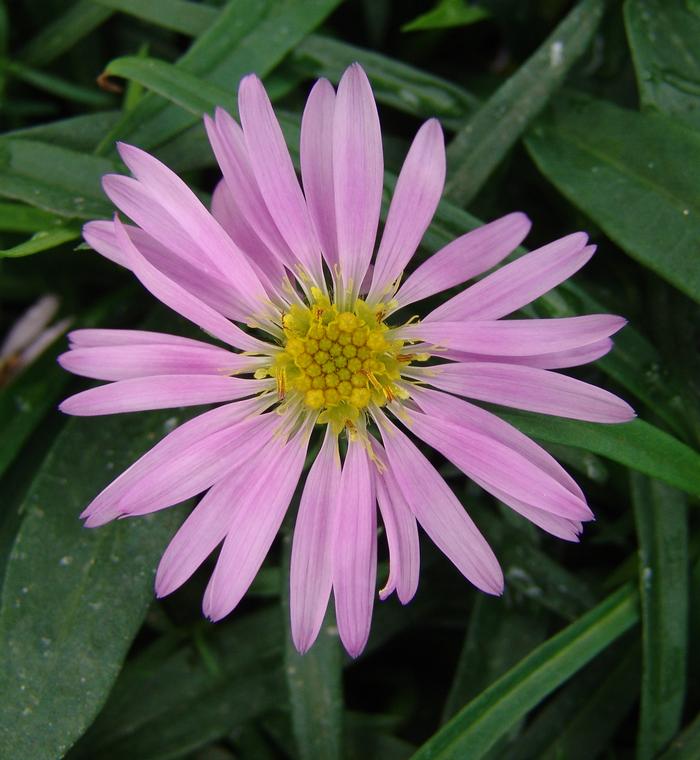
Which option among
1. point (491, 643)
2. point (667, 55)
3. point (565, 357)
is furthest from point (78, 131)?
point (491, 643)

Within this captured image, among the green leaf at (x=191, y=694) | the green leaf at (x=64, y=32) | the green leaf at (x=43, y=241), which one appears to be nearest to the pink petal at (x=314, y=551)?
the green leaf at (x=191, y=694)

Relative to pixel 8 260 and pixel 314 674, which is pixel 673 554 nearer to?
pixel 314 674

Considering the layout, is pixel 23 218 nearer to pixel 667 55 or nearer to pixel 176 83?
pixel 176 83

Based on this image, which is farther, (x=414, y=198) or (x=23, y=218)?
(x=23, y=218)

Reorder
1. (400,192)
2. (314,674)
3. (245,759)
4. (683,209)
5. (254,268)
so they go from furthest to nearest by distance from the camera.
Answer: (245,759)
(314,674)
(683,209)
(254,268)
(400,192)

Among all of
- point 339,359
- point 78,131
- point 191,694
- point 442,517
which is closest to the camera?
point 442,517

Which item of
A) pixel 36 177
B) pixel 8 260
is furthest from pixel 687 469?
pixel 8 260

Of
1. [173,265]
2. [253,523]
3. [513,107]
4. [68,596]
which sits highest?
[513,107]
